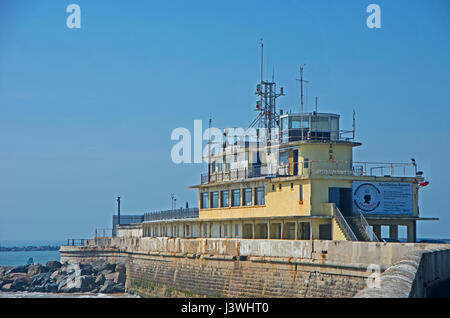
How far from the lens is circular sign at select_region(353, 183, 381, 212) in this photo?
38438 mm

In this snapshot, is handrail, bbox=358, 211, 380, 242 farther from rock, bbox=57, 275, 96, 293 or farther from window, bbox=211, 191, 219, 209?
rock, bbox=57, 275, 96, 293

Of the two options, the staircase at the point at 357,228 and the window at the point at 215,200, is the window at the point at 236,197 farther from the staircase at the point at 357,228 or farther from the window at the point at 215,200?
the staircase at the point at 357,228

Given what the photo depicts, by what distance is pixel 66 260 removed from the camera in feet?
250

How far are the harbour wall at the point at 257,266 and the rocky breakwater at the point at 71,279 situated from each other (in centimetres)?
381

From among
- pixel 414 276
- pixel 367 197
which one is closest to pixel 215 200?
pixel 367 197

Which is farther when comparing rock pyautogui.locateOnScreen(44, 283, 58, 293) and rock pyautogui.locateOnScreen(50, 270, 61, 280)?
rock pyautogui.locateOnScreen(50, 270, 61, 280)

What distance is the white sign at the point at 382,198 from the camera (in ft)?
126

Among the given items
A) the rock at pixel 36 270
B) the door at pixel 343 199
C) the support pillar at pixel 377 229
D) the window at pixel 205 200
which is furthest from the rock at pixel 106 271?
the door at pixel 343 199

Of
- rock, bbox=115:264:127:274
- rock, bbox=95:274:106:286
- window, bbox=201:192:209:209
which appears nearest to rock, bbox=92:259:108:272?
rock, bbox=115:264:127:274

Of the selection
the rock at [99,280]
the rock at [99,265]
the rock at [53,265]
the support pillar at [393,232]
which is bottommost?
the rock at [99,280]

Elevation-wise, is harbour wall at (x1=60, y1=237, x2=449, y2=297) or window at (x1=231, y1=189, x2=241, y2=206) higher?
window at (x1=231, y1=189, x2=241, y2=206)
